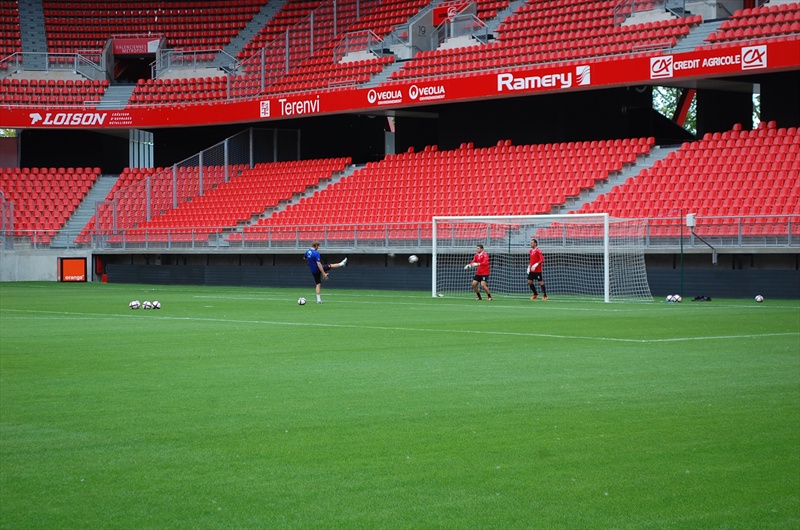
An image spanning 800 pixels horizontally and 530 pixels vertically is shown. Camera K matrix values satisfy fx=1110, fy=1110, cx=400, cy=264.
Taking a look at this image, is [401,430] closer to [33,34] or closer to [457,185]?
[457,185]

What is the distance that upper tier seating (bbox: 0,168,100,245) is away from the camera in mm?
47156

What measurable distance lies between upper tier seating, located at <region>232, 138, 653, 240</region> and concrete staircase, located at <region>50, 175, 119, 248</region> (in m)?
9.20

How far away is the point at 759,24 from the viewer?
3434 centimetres

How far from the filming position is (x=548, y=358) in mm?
14109

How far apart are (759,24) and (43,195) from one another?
3103cm

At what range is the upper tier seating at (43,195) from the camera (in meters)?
47.2

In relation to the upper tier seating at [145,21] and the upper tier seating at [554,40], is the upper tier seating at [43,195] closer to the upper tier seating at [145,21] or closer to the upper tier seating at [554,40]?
the upper tier seating at [145,21]

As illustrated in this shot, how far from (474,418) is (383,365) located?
4.16 metres

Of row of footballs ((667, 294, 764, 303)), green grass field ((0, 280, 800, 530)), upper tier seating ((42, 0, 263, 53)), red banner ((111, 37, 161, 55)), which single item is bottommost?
green grass field ((0, 280, 800, 530))

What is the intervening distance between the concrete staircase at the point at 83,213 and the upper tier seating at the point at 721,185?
22.8 metres

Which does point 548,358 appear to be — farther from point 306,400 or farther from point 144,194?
point 144,194

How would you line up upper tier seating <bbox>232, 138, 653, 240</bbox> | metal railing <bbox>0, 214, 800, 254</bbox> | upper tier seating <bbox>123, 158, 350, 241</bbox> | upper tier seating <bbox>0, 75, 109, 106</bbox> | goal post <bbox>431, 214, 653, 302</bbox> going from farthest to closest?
1. upper tier seating <bbox>0, 75, 109, 106</bbox>
2. upper tier seating <bbox>123, 158, 350, 241</bbox>
3. upper tier seating <bbox>232, 138, 653, 240</bbox>
4. goal post <bbox>431, 214, 653, 302</bbox>
5. metal railing <bbox>0, 214, 800, 254</bbox>

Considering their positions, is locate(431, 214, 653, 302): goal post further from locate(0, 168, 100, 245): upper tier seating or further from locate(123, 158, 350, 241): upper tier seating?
locate(0, 168, 100, 245): upper tier seating

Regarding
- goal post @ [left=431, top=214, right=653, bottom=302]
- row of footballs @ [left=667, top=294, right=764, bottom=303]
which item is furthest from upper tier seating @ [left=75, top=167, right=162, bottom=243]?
row of footballs @ [left=667, top=294, right=764, bottom=303]
